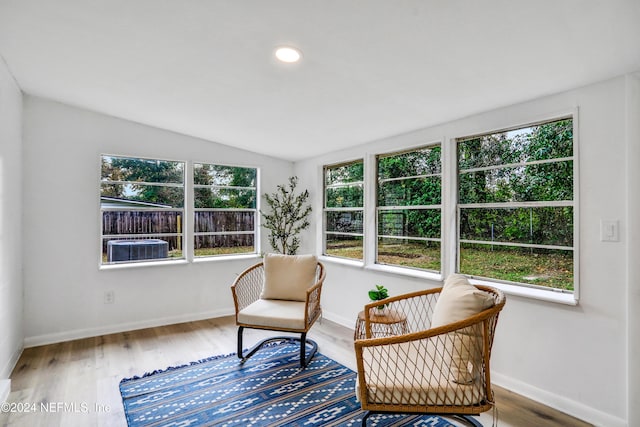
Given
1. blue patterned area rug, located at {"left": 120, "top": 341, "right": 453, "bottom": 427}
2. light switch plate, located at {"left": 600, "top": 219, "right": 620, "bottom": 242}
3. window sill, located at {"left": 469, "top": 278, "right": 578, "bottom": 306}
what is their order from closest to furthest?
light switch plate, located at {"left": 600, "top": 219, "right": 620, "bottom": 242} → blue patterned area rug, located at {"left": 120, "top": 341, "right": 453, "bottom": 427} → window sill, located at {"left": 469, "top": 278, "right": 578, "bottom": 306}

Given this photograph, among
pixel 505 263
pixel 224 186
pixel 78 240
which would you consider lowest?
pixel 505 263

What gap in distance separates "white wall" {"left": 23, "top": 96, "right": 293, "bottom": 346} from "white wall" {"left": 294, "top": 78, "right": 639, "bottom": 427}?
11.1 ft

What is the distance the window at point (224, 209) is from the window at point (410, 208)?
1.81 meters

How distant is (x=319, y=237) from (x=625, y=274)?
313 centimetres

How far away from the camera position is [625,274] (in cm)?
205

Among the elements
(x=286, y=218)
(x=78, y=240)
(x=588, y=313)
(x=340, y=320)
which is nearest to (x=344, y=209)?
(x=286, y=218)

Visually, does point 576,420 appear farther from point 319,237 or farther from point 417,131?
point 319,237

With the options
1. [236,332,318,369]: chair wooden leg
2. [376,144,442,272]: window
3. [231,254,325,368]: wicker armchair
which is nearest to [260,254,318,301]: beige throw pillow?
[231,254,325,368]: wicker armchair

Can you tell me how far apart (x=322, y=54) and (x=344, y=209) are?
2362 mm

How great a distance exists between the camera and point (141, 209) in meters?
4.04

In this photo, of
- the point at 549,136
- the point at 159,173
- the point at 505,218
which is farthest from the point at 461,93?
the point at 159,173

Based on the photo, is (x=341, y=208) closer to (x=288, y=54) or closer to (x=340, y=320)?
(x=340, y=320)

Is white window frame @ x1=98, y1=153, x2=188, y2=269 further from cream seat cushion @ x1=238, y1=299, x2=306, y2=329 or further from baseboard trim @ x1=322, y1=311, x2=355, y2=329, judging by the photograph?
baseboard trim @ x1=322, y1=311, x2=355, y2=329

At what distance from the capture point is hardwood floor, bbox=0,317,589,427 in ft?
7.30
